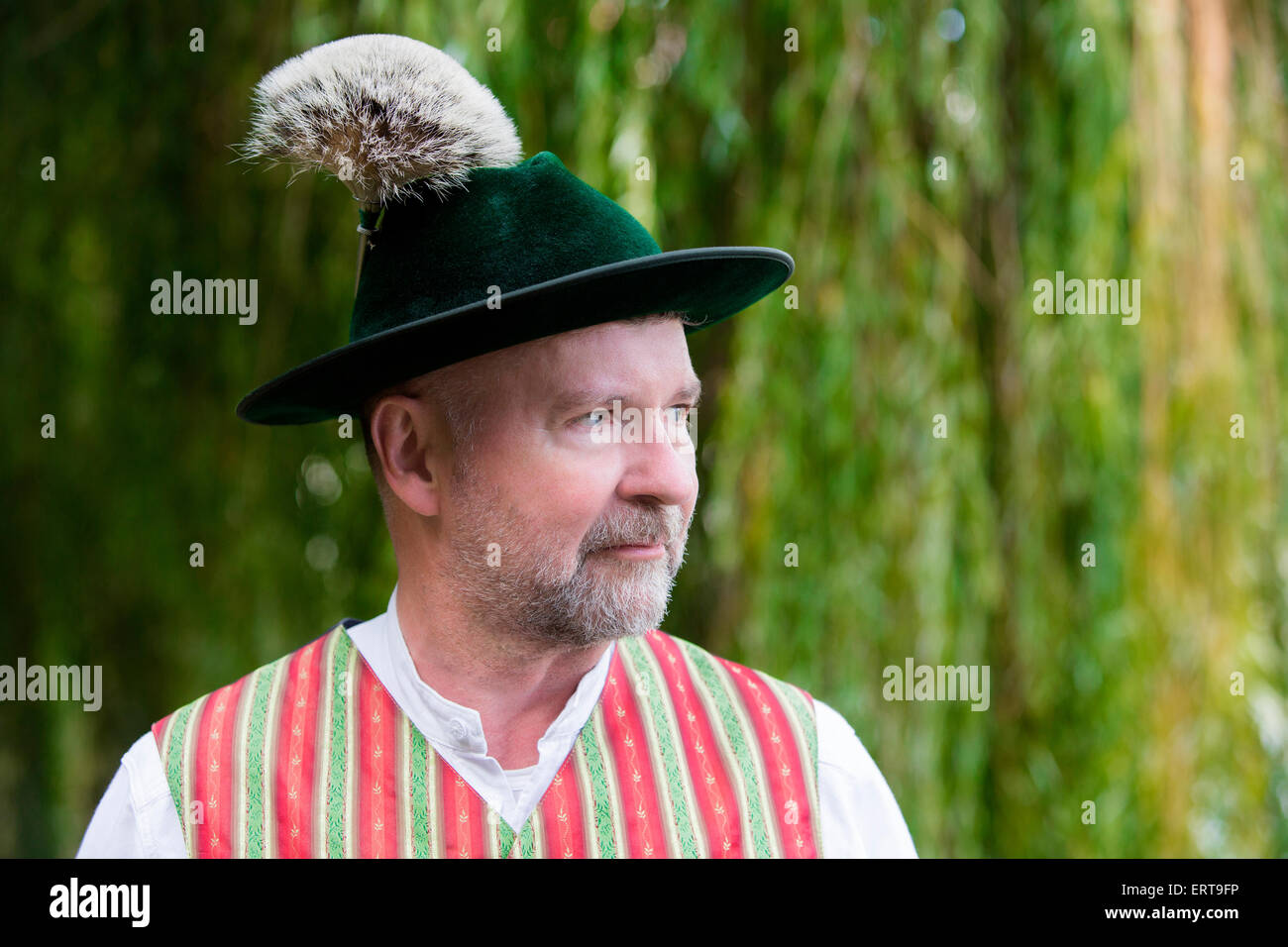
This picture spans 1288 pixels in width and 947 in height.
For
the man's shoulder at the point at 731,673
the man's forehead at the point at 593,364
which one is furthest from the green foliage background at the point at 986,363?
the man's forehead at the point at 593,364

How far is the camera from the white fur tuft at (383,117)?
3.90 feet

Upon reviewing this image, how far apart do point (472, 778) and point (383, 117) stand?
2.35 ft

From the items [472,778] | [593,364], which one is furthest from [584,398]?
[472,778]

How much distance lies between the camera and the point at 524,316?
3.74ft

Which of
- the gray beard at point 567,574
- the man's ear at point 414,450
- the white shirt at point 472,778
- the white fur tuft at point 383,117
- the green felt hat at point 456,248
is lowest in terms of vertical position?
the white shirt at point 472,778

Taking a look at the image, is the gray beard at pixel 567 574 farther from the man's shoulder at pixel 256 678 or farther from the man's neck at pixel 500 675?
A: the man's shoulder at pixel 256 678

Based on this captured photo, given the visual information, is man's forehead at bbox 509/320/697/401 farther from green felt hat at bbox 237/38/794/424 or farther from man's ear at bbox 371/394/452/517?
man's ear at bbox 371/394/452/517

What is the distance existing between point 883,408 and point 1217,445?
585 mm

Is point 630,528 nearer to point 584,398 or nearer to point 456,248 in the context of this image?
point 584,398

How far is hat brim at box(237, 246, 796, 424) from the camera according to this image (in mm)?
1120

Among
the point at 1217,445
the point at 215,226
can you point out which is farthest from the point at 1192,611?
the point at 215,226

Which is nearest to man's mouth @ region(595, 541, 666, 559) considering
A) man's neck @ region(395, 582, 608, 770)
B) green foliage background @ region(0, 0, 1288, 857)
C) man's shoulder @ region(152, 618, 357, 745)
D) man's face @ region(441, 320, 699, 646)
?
man's face @ region(441, 320, 699, 646)

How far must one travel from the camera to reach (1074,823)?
1.99m

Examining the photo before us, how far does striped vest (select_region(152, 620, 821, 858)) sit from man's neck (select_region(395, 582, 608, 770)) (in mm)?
50
